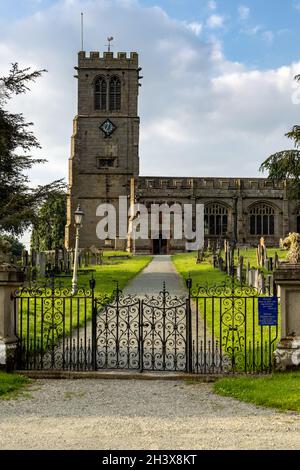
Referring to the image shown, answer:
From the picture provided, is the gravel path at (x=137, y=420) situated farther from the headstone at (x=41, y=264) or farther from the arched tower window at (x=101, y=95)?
the arched tower window at (x=101, y=95)

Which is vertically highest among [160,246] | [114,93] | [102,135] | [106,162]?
[114,93]

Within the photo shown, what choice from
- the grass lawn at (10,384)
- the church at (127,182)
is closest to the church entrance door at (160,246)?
the church at (127,182)

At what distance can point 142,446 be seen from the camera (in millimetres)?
5281

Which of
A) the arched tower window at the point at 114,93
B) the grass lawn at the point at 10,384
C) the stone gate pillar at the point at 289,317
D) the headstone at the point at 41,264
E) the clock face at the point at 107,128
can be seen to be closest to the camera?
the grass lawn at the point at 10,384

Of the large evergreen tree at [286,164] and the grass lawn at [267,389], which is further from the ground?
the large evergreen tree at [286,164]

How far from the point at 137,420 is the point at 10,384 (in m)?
2.51

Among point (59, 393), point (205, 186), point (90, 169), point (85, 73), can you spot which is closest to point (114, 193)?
point (90, 169)

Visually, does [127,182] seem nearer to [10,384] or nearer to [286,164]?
[286,164]

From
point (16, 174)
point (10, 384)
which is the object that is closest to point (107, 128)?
point (16, 174)

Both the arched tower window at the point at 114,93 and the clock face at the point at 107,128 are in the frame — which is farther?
the arched tower window at the point at 114,93

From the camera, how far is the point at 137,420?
6.23 m

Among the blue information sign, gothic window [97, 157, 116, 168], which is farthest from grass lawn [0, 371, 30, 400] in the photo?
gothic window [97, 157, 116, 168]

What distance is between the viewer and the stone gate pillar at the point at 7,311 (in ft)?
28.7
